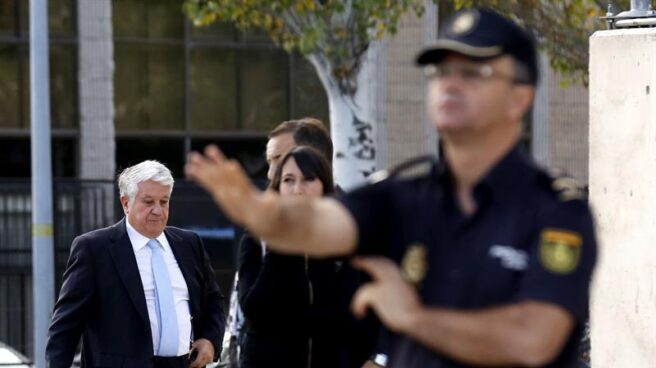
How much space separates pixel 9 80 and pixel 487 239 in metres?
16.4

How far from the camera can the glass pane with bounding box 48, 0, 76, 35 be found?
19.2 meters

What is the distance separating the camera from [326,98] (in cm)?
2050

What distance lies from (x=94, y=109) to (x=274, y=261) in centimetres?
1418

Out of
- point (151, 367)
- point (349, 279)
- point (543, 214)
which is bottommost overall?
point (151, 367)

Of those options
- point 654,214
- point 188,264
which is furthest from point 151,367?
point 654,214

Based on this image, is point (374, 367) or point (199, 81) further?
point (199, 81)

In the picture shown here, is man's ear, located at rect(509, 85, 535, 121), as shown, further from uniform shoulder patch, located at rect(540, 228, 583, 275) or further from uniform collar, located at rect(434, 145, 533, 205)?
uniform shoulder patch, located at rect(540, 228, 583, 275)

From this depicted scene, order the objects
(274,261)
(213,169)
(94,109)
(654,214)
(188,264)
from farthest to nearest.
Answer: (94,109)
(188,264)
(654,214)
(274,261)
(213,169)

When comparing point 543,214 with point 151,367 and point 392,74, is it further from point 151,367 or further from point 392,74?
point 392,74

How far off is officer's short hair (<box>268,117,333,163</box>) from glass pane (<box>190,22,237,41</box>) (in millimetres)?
13364

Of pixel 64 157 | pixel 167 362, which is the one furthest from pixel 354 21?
pixel 167 362

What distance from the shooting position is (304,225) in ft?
10.3

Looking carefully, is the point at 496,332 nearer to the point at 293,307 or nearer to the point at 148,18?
the point at 293,307

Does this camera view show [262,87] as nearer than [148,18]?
No
